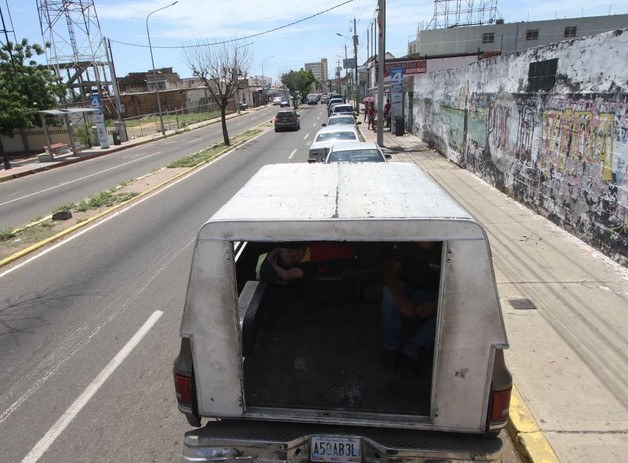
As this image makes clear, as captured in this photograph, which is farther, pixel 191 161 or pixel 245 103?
pixel 245 103

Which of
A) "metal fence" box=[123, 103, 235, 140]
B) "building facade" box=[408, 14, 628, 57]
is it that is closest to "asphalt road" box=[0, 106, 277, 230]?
"metal fence" box=[123, 103, 235, 140]

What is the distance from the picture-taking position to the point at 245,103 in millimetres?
86375

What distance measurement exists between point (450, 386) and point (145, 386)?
3.09m

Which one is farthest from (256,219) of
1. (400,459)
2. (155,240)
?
(155,240)

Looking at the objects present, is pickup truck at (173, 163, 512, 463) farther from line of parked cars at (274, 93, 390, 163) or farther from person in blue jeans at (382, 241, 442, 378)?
line of parked cars at (274, 93, 390, 163)

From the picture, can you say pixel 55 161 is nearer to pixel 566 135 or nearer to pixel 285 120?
pixel 285 120

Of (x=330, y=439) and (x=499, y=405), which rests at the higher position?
(x=499, y=405)

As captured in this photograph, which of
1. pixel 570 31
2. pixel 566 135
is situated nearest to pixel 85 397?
pixel 566 135

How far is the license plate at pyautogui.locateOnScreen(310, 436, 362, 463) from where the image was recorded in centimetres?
255

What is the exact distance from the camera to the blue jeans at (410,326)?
10.1ft

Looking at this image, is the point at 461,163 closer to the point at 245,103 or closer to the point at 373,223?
the point at 373,223

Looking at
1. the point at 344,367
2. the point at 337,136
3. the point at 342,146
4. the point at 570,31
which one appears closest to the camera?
the point at 344,367

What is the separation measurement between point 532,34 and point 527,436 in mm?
70801

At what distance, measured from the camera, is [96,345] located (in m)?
5.16
